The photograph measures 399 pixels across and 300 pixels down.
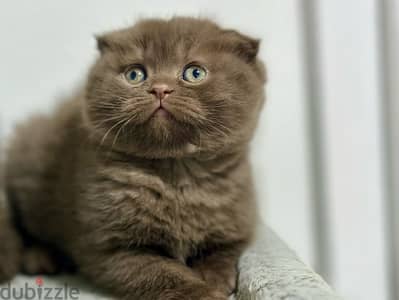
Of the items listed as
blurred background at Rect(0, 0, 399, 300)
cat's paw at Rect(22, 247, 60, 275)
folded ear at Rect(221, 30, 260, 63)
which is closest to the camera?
folded ear at Rect(221, 30, 260, 63)

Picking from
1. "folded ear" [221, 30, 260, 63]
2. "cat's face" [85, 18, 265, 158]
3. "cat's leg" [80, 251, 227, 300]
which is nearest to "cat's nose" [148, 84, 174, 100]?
"cat's face" [85, 18, 265, 158]

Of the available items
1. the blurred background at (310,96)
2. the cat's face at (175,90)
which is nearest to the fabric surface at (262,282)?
the cat's face at (175,90)

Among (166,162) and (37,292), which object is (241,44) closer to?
(166,162)

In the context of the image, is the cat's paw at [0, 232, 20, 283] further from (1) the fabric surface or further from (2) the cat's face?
(2) the cat's face

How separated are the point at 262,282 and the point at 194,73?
1.48 feet

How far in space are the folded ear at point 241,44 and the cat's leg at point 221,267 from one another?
0.44 metres

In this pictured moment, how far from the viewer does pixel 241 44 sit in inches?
48.0

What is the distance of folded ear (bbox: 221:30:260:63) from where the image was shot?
121 cm

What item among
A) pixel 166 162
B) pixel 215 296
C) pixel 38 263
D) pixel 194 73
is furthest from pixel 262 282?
pixel 38 263

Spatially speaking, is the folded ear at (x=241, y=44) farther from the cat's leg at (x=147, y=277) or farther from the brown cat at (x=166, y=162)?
the cat's leg at (x=147, y=277)

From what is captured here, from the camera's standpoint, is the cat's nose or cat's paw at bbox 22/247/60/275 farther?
cat's paw at bbox 22/247/60/275

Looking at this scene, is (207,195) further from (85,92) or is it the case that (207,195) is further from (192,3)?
(192,3)

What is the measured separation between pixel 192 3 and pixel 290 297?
103 cm

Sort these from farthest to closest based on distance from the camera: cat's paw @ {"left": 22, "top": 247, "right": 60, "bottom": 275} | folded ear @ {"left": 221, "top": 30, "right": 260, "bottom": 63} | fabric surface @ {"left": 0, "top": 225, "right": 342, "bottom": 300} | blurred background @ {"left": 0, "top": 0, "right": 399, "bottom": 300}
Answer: blurred background @ {"left": 0, "top": 0, "right": 399, "bottom": 300} → cat's paw @ {"left": 22, "top": 247, "right": 60, "bottom": 275} → folded ear @ {"left": 221, "top": 30, "right": 260, "bottom": 63} → fabric surface @ {"left": 0, "top": 225, "right": 342, "bottom": 300}
